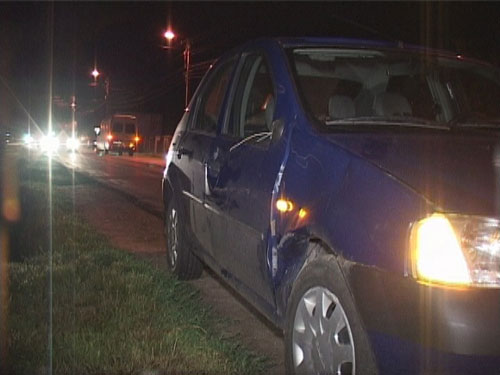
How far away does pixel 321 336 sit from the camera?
2885 mm

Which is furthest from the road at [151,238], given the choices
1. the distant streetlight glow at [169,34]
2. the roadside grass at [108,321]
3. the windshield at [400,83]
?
the distant streetlight glow at [169,34]

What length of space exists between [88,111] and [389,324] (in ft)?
322

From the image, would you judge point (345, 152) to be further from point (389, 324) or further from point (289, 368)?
point (289, 368)

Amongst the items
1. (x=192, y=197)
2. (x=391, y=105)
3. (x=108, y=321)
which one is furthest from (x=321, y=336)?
(x=192, y=197)

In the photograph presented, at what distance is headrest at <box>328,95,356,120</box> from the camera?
388cm

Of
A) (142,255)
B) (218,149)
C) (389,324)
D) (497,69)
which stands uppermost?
(497,69)

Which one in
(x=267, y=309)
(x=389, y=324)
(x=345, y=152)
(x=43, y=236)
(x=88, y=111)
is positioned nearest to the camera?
(x=389, y=324)

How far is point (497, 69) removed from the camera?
176 inches

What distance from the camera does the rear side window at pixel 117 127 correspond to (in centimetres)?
4272

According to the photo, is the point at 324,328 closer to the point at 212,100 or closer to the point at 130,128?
the point at 212,100

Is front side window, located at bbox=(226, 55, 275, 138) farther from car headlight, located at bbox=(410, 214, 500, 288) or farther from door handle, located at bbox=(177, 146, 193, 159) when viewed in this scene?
car headlight, located at bbox=(410, 214, 500, 288)

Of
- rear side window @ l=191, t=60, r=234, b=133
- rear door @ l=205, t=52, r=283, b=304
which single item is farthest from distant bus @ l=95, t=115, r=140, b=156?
rear door @ l=205, t=52, r=283, b=304

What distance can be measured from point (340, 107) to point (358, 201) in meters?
1.38

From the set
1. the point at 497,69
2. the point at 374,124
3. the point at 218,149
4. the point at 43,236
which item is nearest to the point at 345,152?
the point at 374,124
